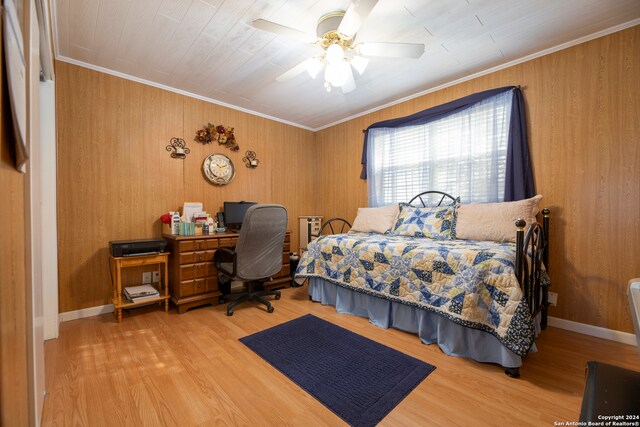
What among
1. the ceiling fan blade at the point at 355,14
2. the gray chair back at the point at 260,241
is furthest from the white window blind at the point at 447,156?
the ceiling fan blade at the point at 355,14

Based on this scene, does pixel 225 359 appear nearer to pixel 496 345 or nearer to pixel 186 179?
pixel 496 345

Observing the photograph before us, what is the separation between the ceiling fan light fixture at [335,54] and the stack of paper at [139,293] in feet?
8.85

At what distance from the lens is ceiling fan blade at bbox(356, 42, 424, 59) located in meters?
1.89

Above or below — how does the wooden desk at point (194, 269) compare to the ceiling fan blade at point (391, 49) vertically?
below

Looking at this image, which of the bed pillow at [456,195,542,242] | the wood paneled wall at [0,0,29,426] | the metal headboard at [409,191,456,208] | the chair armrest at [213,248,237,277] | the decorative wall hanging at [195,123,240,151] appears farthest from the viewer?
the decorative wall hanging at [195,123,240,151]

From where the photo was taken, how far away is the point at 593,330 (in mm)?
2213

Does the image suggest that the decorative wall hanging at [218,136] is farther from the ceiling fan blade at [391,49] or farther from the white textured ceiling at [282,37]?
the ceiling fan blade at [391,49]

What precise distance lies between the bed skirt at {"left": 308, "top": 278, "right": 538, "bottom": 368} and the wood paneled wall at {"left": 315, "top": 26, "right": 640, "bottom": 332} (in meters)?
1.05

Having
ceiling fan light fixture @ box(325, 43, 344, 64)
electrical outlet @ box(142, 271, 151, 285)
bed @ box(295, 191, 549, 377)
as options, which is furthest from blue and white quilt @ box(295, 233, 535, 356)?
electrical outlet @ box(142, 271, 151, 285)

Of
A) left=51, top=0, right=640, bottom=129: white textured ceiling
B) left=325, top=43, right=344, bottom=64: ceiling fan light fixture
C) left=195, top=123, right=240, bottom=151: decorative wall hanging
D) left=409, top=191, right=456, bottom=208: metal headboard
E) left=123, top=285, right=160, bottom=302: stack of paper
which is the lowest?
left=123, top=285, right=160, bottom=302: stack of paper

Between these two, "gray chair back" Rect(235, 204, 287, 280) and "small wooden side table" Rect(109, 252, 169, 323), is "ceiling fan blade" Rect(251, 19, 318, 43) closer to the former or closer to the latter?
"gray chair back" Rect(235, 204, 287, 280)

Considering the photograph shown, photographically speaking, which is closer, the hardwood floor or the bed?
the hardwood floor

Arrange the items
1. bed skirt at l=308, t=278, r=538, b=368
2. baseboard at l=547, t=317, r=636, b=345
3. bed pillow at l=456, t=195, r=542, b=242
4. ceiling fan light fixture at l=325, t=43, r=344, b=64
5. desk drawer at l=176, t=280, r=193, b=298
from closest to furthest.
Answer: bed skirt at l=308, t=278, r=538, b=368
ceiling fan light fixture at l=325, t=43, r=344, b=64
baseboard at l=547, t=317, r=636, b=345
bed pillow at l=456, t=195, r=542, b=242
desk drawer at l=176, t=280, r=193, b=298

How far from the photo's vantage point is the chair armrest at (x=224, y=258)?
8.47 ft
